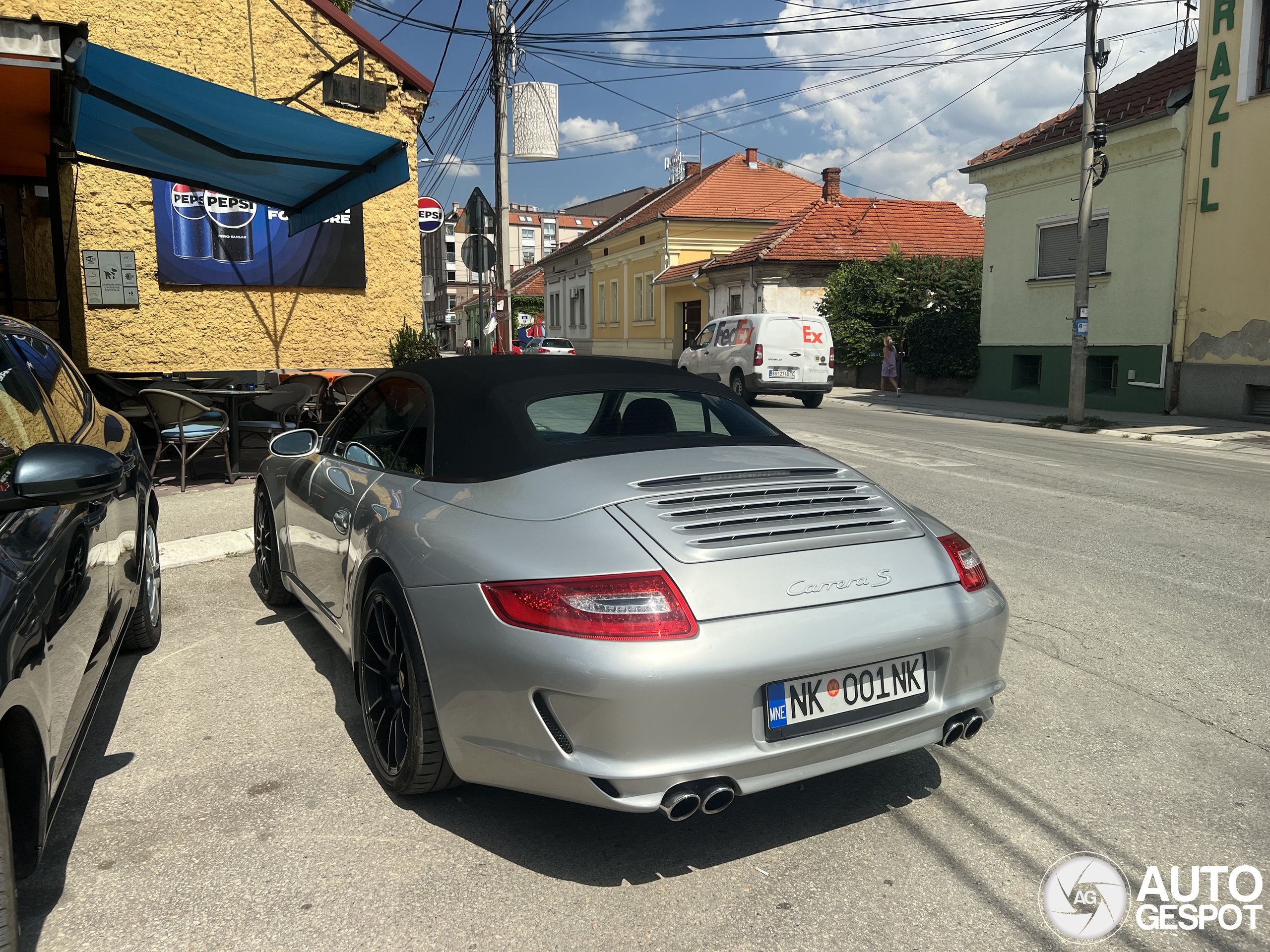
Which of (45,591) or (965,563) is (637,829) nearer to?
(965,563)

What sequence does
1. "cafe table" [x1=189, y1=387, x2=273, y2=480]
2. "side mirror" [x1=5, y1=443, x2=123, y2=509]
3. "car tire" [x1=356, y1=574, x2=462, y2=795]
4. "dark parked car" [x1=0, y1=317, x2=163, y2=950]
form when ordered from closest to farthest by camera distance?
"dark parked car" [x1=0, y1=317, x2=163, y2=950] < "side mirror" [x1=5, y1=443, x2=123, y2=509] < "car tire" [x1=356, y1=574, x2=462, y2=795] < "cafe table" [x1=189, y1=387, x2=273, y2=480]

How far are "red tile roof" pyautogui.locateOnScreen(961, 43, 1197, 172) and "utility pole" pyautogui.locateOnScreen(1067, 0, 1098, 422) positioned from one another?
4.39 ft

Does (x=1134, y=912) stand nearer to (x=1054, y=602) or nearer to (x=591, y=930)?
(x=591, y=930)

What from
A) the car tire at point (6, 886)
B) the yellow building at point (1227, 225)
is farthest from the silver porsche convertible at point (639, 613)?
the yellow building at point (1227, 225)

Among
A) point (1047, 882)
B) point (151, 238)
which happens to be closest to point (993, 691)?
point (1047, 882)

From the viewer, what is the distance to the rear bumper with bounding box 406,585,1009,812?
238 centimetres

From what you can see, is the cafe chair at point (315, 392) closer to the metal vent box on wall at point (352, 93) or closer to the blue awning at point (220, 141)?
the blue awning at point (220, 141)

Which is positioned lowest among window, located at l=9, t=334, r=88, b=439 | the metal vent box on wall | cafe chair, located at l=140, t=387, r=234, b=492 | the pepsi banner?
cafe chair, located at l=140, t=387, r=234, b=492

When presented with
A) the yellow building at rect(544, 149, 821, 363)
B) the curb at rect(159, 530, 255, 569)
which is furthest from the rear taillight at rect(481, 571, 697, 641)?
the yellow building at rect(544, 149, 821, 363)

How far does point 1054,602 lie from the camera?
5.19 meters

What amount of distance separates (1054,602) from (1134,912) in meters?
2.94

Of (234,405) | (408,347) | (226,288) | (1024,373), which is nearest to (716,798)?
(234,405)

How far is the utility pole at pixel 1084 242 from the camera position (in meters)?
15.6

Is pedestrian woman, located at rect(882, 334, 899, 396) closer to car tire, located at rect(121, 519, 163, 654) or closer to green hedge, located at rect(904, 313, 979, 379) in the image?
green hedge, located at rect(904, 313, 979, 379)
